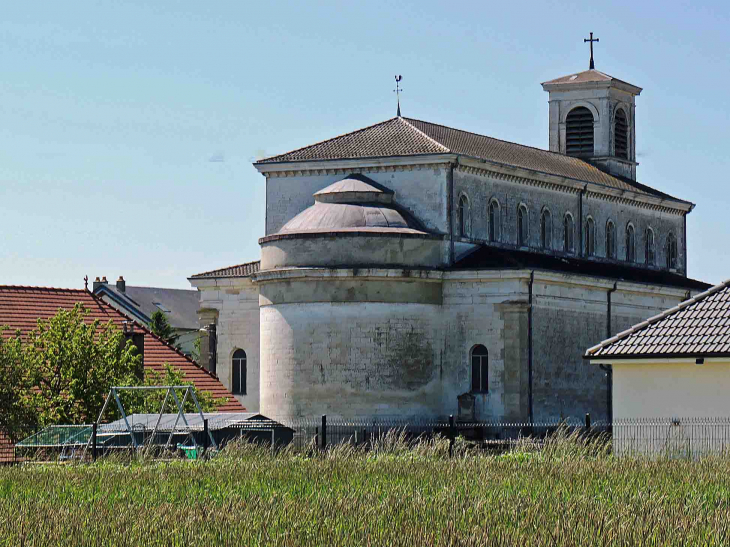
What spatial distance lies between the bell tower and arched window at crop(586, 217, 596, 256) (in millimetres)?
5852

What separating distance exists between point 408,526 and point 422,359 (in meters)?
34.2

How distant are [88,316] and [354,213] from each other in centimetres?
919

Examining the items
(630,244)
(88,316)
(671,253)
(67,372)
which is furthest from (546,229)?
(67,372)

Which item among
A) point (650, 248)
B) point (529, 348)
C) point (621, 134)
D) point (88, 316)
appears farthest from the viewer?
point (621, 134)

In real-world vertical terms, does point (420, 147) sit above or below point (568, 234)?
above

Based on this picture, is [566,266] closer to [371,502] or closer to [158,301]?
[371,502]

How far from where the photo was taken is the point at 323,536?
1842 cm

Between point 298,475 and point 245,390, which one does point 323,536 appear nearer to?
point 298,475

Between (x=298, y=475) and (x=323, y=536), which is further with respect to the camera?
(x=298, y=475)

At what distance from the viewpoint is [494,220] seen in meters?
58.7

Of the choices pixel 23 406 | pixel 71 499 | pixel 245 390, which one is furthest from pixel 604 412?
pixel 71 499

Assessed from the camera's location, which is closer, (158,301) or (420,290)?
(420,290)

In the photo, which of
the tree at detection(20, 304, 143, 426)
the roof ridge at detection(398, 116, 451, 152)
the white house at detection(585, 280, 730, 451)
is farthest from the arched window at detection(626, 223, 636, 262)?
the white house at detection(585, 280, 730, 451)

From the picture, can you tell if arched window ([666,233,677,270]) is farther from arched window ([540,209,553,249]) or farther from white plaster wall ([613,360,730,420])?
white plaster wall ([613,360,730,420])
